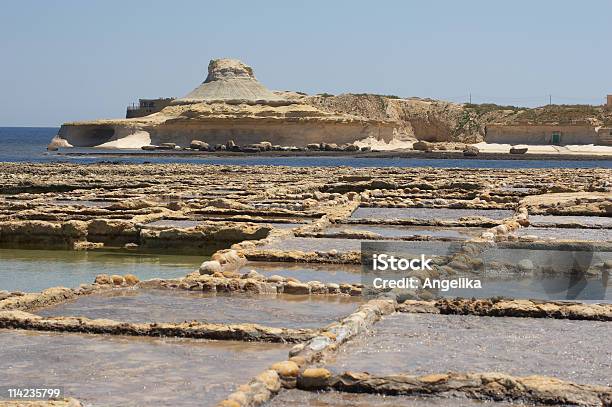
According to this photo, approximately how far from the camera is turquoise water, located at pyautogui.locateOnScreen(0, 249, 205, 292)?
1219 centimetres

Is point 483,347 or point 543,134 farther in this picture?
point 543,134

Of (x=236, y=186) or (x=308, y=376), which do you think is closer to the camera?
(x=308, y=376)

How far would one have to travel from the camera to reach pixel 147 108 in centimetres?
10531

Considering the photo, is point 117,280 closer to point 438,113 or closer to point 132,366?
point 132,366

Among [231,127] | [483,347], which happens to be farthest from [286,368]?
[231,127]

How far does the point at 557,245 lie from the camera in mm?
11836

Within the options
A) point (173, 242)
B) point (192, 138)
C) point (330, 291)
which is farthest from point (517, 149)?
point (330, 291)

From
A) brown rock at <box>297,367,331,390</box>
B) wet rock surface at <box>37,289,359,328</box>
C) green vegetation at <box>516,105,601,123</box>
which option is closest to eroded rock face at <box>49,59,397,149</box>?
green vegetation at <box>516,105,601,123</box>

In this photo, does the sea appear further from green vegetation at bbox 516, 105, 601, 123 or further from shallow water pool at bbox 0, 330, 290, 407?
shallow water pool at bbox 0, 330, 290, 407

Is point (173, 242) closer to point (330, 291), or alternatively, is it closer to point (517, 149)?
point (330, 291)

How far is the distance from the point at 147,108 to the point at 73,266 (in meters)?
93.4

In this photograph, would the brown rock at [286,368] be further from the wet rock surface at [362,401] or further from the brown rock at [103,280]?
the brown rock at [103,280]

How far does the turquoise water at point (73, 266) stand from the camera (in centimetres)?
1219

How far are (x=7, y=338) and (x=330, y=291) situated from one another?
3101 millimetres
